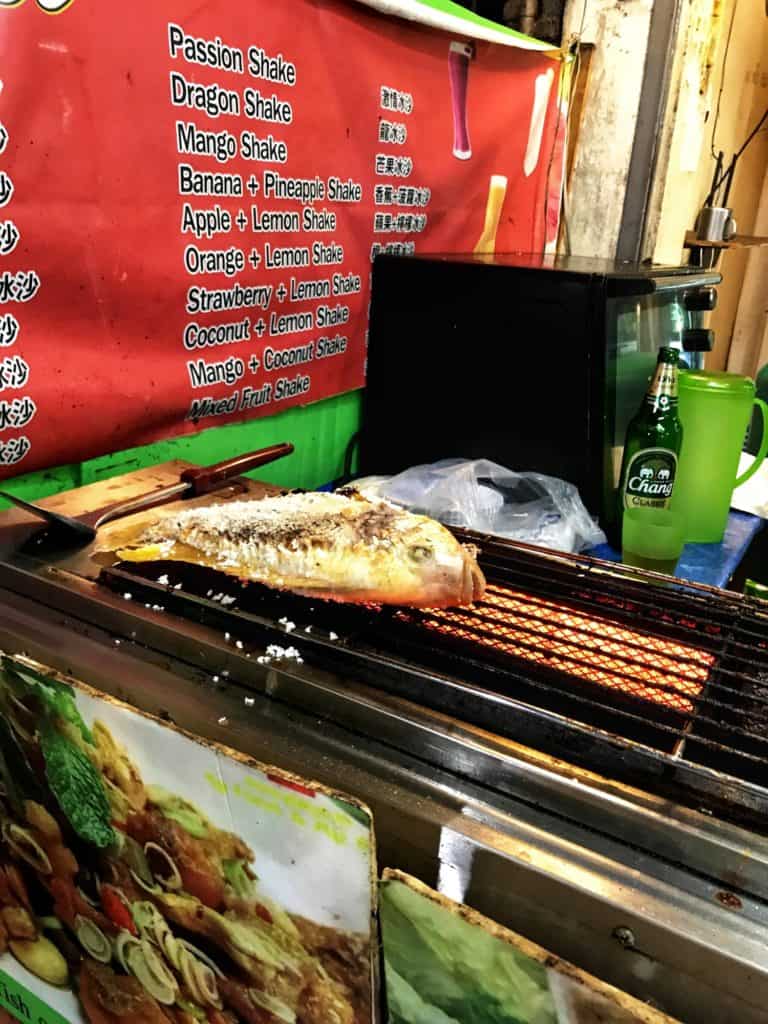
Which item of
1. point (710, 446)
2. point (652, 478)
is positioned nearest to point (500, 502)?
point (652, 478)

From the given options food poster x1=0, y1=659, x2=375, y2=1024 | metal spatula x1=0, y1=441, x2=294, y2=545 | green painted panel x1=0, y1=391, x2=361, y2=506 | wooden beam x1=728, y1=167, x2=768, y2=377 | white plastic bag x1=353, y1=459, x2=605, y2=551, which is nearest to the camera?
food poster x1=0, y1=659, x2=375, y2=1024

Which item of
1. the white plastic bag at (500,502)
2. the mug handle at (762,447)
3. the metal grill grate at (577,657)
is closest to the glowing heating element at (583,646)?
the metal grill grate at (577,657)

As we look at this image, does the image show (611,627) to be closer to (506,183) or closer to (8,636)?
(8,636)

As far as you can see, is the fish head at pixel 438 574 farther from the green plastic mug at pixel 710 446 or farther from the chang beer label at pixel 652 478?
the green plastic mug at pixel 710 446

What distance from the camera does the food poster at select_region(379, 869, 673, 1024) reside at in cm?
69

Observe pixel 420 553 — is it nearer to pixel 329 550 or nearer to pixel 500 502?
pixel 329 550

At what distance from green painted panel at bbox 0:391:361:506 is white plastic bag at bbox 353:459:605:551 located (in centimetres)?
36

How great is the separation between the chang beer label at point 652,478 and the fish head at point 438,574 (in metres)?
0.84

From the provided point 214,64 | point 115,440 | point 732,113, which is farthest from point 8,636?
point 732,113

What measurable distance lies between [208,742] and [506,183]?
288 centimetres

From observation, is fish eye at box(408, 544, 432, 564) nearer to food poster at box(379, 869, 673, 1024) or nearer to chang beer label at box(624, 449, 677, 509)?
food poster at box(379, 869, 673, 1024)

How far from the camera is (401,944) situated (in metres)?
0.81

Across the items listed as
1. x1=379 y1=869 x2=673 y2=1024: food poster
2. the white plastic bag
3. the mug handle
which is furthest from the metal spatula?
the mug handle

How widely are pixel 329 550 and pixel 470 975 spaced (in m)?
0.56
